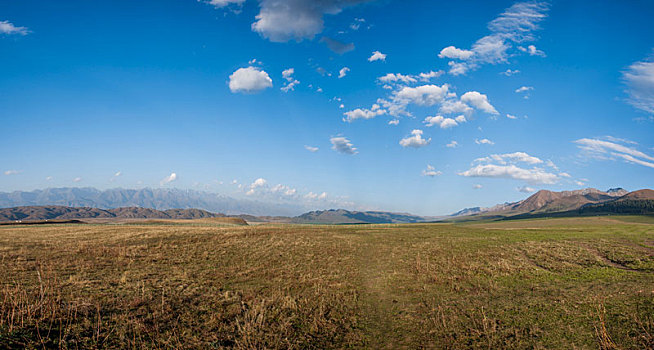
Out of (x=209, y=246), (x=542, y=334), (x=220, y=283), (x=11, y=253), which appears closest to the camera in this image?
(x=542, y=334)

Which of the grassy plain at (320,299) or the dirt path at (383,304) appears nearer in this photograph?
the grassy plain at (320,299)

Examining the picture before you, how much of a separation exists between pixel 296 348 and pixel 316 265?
54.4 ft

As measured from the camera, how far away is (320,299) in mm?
18672

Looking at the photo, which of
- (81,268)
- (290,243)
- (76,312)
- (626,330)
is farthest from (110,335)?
(290,243)

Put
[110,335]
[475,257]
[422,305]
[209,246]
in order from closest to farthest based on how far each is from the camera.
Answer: [110,335] → [422,305] → [475,257] → [209,246]

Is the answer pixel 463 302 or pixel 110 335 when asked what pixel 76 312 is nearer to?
pixel 110 335

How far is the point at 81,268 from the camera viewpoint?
23.2m

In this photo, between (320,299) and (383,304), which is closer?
(383,304)

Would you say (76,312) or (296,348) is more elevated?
(76,312)

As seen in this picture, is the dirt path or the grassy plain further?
the dirt path

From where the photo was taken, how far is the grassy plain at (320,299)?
41.5 ft

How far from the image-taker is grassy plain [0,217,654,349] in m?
12.7

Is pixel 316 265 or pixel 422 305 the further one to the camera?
pixel 316 265

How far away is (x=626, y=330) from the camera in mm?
12836
